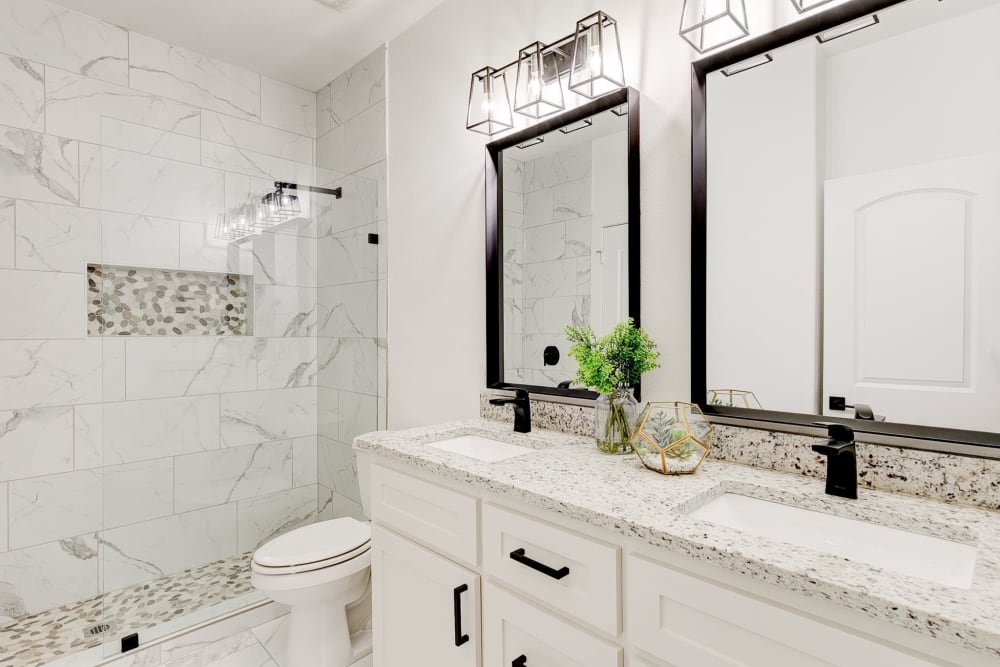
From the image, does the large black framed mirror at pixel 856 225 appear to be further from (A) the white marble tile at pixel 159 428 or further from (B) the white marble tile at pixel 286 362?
(A) the white marble tile at pixel 159 428

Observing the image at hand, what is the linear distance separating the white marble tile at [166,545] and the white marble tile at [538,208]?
5.63 feet

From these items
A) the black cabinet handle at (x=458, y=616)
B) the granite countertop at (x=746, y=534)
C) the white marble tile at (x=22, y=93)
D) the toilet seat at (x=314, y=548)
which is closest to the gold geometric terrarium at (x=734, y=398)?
the granite countertop at (x=746, y=534)

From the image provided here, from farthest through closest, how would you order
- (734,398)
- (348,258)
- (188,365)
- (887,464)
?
1. (348,258)
2. (188,365)
3. (734,398)
4. (887,464)

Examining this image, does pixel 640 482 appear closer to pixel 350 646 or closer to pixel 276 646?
pixel 350 646

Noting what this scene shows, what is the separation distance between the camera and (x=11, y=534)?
2.06m

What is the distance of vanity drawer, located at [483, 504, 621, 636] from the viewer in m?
0.92

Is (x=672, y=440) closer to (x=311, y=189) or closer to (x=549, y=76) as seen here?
(x=549, y=76)

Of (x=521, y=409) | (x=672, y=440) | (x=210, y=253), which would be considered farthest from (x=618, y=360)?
(x=210, y=253)

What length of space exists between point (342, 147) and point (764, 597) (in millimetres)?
2717

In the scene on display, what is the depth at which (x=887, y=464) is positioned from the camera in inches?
40.7

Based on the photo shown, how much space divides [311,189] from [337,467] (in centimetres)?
131

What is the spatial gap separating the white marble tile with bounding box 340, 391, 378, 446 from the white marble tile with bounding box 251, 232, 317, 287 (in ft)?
1.86

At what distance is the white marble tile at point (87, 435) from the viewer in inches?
86.4

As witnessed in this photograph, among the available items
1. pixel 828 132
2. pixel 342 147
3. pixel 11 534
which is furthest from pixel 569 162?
pixel 11 534
